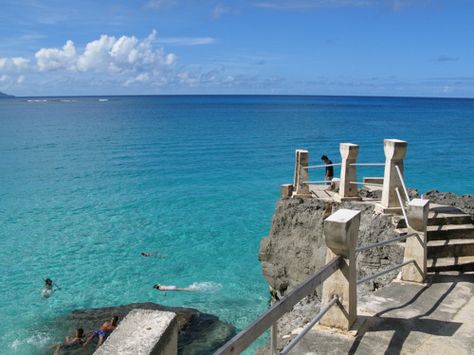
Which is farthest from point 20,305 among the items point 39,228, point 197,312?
point 39,228

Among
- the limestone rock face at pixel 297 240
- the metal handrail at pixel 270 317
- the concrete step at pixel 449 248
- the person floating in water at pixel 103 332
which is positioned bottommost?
the person floating in water at pixel 103 332

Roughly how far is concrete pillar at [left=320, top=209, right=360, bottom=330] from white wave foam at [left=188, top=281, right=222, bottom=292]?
41.3 feet

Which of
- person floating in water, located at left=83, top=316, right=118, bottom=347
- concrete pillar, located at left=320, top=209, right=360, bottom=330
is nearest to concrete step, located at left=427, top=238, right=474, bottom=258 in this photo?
concrete pillar, located at left=320, top=209, right=360, bottom=330

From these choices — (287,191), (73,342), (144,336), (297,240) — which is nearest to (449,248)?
(297,240)

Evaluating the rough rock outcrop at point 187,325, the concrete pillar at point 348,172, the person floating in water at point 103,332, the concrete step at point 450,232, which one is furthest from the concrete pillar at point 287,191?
the person floating in water at point 103,332

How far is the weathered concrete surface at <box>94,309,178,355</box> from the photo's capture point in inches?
104

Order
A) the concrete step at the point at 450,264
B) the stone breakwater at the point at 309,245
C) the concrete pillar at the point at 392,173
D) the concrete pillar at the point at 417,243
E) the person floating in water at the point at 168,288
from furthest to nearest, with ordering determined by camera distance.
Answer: the person floating in water at the point at 168,288
the concrete pillar at the point at 392,173
the stone breakwater at the point at 309,245
the concrete step at the point at 450,264
the concrete pillar at the point at 417,243

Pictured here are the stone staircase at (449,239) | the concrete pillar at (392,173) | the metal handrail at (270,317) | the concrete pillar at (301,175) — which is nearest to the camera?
the metal handrail at (270,317)

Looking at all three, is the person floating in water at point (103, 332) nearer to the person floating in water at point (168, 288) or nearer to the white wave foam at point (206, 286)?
the person floating in water at point (168, 288)

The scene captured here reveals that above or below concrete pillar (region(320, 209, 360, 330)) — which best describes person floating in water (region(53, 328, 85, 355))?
below

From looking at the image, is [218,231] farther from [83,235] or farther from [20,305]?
[20,305]

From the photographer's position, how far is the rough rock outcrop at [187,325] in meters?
14.2

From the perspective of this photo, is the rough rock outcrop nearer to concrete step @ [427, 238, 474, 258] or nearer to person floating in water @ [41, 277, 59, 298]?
person floating in water @ [41, 277, 59, 298]

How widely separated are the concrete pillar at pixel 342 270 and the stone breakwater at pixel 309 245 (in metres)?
3.73
